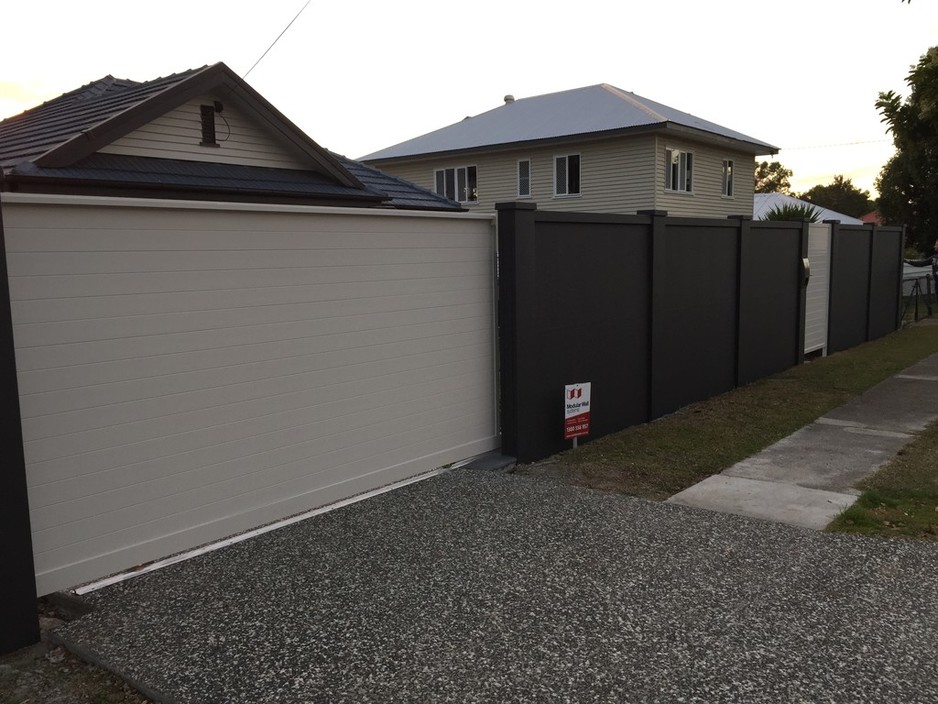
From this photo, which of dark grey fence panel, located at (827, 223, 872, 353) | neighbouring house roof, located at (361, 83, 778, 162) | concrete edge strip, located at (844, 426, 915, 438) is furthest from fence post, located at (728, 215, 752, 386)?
neighbouring house roof, located at (361, 83, 778, 162)

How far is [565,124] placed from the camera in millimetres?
25359

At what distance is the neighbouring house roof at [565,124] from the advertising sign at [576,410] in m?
17.1

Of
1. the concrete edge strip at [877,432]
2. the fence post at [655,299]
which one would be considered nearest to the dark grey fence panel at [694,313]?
the fence post at [655,299]

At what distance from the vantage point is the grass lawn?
6.49 m

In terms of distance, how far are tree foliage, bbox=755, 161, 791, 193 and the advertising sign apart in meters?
93.2

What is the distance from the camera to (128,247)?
439 cm

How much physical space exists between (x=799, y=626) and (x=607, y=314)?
4285 millimetres

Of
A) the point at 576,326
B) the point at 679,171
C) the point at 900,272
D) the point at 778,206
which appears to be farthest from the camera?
the point at 778,206

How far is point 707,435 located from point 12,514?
20.1ft

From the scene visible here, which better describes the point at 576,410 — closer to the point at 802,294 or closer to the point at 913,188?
the point at 802,294

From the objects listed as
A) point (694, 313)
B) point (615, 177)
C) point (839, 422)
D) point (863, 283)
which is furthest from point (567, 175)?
point (839, 422)

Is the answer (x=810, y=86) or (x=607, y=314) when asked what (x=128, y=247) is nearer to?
(x=607, y=314)

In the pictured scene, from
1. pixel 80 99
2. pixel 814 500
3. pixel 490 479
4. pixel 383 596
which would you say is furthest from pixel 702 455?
pixel 80 99

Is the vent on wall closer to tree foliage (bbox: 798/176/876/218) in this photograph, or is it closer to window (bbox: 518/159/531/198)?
window (bbox: 518/159/531/198)
